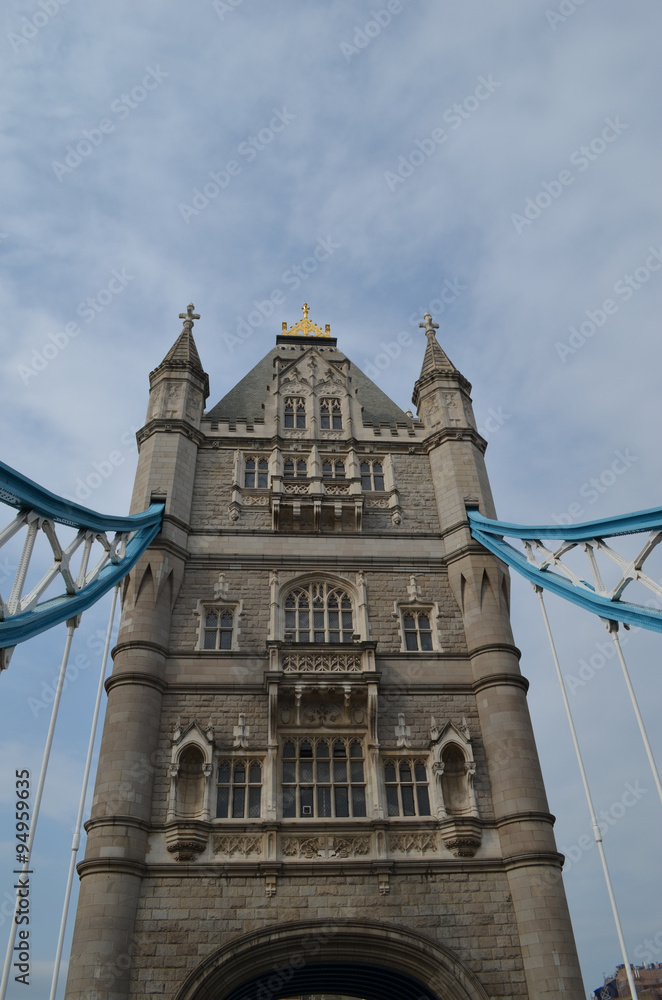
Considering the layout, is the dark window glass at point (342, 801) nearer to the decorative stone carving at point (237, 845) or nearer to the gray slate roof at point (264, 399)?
the decorative stone carving at point (237, 845)

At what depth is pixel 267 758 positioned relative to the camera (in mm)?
17391

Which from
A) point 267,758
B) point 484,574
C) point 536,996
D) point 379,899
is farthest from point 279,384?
point 536,996

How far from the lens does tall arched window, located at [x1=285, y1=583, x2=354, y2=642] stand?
19.8 metres

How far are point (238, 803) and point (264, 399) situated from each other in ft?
45.7

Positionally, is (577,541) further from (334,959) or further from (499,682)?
(334,959)

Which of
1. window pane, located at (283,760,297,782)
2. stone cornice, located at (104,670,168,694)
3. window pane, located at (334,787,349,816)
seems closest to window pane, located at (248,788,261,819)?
window pane, located at (283,760,297,782)

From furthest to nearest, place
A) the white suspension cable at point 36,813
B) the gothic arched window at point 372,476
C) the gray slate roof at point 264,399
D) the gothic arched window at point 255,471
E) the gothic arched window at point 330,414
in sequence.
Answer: the gray slate roof at point 264,399
the gothic arched window at point 330,414
the gothic arched window at point 372,476
the gothic arched window at point 255,471
the white suspension cable at point 36,813

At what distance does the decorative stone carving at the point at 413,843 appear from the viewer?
53.8 feet

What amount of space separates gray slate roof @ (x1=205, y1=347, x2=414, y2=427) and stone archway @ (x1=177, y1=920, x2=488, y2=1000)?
1462 cm

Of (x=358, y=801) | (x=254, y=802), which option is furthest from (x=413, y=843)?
(x=254, y=802)

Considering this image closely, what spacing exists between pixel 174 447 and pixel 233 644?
6.54 metres

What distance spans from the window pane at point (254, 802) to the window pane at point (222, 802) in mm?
487

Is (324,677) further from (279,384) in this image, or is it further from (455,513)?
(279,384)

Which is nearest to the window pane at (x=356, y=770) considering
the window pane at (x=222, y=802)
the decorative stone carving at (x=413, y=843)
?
the decorative stone carving at (x=413, y=843)
